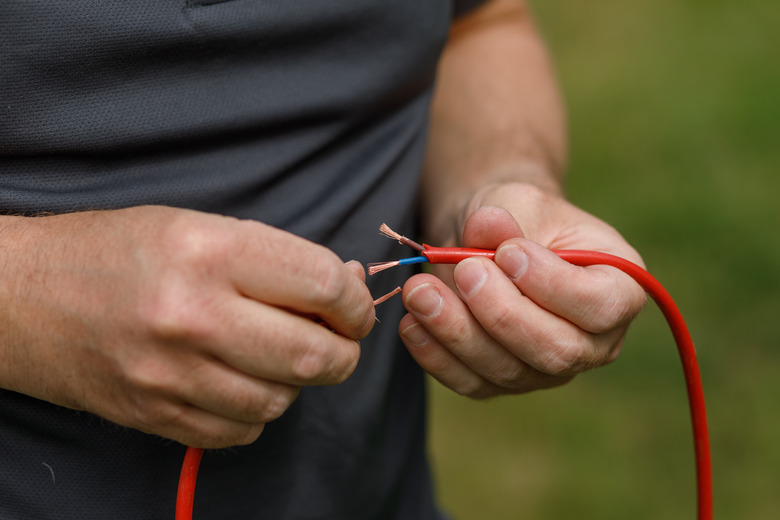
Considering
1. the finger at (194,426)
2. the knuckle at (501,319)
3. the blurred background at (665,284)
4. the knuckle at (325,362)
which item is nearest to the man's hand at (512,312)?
the knuckle at (501,319)

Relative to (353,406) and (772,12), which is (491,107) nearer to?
(353,406)

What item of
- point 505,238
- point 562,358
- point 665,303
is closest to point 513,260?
point 505,238

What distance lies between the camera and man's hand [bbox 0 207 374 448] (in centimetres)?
67

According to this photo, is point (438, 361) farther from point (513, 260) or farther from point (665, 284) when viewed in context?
point (665, 284)

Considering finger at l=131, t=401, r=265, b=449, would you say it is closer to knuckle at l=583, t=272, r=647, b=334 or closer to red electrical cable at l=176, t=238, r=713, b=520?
red electrical cable at l=176, t=238, r=713, b=520

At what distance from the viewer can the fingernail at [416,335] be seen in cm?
94

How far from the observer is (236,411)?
0.73m

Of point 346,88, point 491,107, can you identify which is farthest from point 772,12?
point 346,88

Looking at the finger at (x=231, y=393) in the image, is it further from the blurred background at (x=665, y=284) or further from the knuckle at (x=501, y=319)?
the blurred background at (x=665, y=284)

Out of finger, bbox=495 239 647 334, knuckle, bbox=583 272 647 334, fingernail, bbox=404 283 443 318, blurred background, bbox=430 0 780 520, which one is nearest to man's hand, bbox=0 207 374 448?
fingernail, bbox=404 283 443 318

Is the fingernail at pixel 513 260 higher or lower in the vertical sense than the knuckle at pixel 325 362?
higher

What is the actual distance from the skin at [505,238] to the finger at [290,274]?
0.59ft

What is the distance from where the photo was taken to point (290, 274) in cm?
70

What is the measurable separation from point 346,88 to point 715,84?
324 cm
